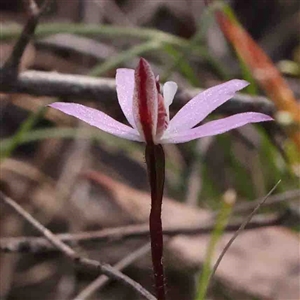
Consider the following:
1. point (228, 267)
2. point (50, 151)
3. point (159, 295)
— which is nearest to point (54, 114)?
point (50, 151)

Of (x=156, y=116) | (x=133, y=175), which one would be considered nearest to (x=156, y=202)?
(x=156, y=116)

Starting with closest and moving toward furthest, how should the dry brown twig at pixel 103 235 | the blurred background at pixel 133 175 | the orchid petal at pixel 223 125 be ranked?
the orchid petal at pixel 223 125 → the dry brown twig at pixel 103 235 → the blurred background at pixel 133 175

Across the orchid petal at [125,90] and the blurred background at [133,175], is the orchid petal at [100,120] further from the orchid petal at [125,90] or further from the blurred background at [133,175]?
the blurred background at [133,175]

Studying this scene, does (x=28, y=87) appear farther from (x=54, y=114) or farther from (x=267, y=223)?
(x=54, y=114)

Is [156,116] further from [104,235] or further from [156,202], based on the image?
[104,235]

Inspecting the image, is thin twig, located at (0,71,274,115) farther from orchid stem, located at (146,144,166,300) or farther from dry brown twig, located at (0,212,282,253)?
orchid stem, located at (146,144,166,300)

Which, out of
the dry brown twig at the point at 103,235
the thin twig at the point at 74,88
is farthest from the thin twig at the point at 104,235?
the thin twig at the point at 74,88
